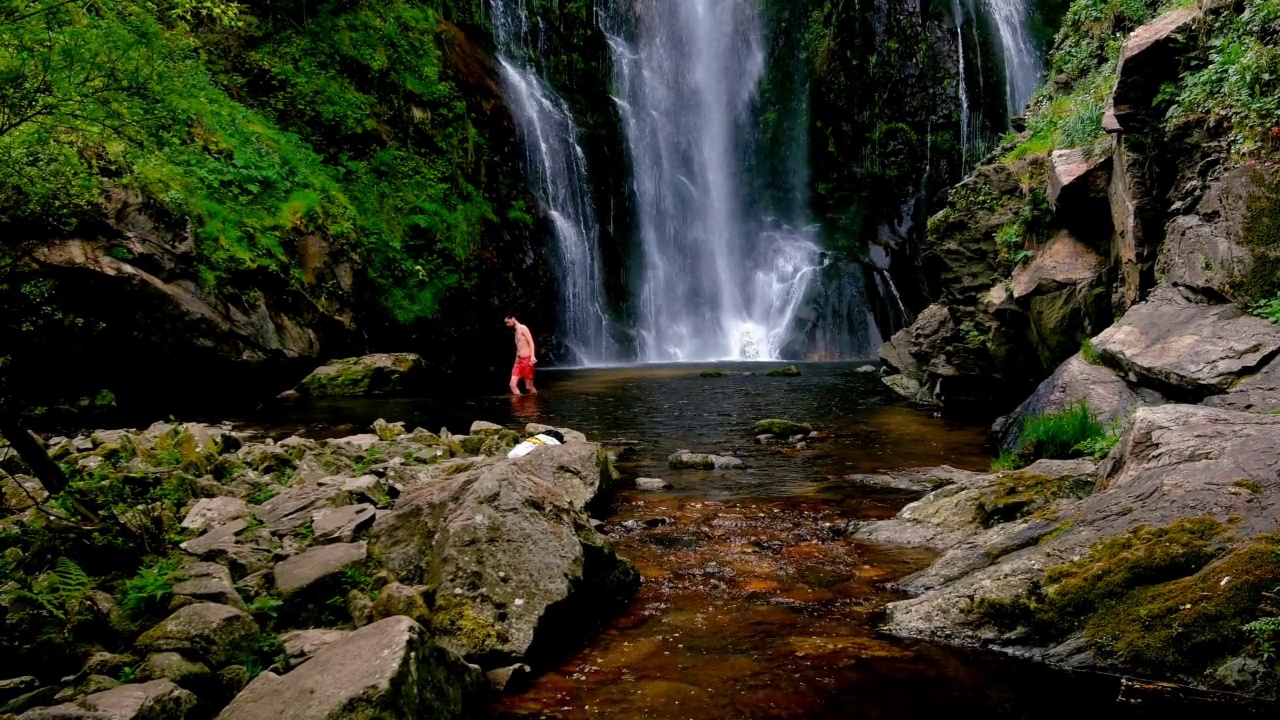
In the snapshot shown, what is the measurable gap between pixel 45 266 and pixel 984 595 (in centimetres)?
1328

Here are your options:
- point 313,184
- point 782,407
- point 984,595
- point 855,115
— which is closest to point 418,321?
point 313,184

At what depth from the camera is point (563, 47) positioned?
96.3 ft

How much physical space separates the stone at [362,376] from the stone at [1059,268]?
12.5 meters

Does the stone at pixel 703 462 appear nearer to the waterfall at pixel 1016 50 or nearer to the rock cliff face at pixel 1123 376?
the rock cliff face at pixel 1123 376

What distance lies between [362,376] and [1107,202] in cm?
1386

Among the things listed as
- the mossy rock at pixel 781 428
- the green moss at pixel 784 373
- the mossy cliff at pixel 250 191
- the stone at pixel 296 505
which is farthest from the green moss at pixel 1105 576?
the green moss at pixel 784 373

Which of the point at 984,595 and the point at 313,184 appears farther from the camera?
the point at 313,184

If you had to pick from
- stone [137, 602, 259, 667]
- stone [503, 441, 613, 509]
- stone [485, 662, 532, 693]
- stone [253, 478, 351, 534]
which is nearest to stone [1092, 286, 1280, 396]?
stone [503, 441, 613, 509]

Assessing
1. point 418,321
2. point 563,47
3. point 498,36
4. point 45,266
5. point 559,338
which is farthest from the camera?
point 563,47

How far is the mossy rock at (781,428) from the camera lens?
9953 millimetres

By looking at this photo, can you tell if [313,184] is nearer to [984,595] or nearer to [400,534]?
[400,534]

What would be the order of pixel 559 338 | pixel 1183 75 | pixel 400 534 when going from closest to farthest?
pixel 400 534
pixel 1183 75
pixel 559 338

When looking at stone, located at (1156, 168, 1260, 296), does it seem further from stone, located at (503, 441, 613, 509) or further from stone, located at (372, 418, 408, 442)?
stone, located at (372, 418, 408, 442)

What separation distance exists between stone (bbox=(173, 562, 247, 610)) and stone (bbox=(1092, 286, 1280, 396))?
656cm
